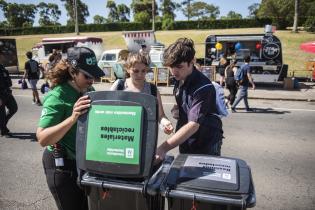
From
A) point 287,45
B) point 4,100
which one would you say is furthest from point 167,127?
point 287,45

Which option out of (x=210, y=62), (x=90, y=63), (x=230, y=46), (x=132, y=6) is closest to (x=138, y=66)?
(x=90, y=63)

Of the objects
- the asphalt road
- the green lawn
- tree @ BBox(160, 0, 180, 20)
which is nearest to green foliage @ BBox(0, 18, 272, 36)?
the green lawn

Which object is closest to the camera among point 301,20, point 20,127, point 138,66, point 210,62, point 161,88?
point 138,66

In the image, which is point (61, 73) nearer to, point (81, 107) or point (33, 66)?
point (81, 107)

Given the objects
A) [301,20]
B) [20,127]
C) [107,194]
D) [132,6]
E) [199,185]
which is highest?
[132,6]

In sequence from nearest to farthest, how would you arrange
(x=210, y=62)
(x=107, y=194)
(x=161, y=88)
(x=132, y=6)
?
(x=107, y=194) → (x=161, y=88) → (x=210, y=62) → (x=132, y=6)

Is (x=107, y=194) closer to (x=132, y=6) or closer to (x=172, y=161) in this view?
(x=172, y=161)

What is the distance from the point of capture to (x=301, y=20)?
51.8 metres

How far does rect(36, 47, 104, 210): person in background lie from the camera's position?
7.50 ft

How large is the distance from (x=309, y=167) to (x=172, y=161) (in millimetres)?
4218

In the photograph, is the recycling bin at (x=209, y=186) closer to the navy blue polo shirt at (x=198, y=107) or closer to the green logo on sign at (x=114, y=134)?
the green logo on sign at (x=114, y=134)

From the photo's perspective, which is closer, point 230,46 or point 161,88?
point 161,88

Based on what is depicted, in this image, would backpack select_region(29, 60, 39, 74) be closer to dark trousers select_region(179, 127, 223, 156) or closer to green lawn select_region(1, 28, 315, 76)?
dark trousers select_region(179, 127, 223, 156)

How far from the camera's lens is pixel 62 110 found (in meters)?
2.32
